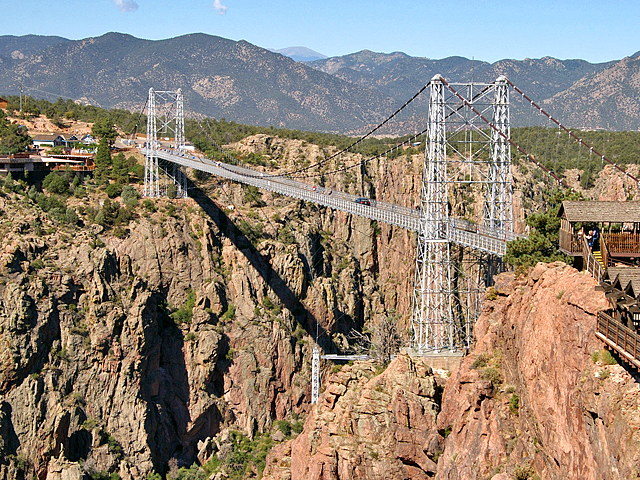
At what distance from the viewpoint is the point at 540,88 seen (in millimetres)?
160750

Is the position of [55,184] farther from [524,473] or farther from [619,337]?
[619,337]

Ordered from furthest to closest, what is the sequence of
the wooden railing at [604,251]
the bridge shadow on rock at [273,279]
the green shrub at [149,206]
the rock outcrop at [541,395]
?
the bridge shadow on rock at [273,279]
the green shrub at [149,206]
the wooden railing at [604,251]
the rock outcrop at [541,395]

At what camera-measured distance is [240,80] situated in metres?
164

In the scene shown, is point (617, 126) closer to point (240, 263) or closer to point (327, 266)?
point (327, 266)

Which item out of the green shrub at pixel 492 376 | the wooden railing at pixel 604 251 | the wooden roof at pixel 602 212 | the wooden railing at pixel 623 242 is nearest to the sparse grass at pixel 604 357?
the wooden railing at pixel 604 251

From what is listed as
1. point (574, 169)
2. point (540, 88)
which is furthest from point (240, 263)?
point (540, 88)

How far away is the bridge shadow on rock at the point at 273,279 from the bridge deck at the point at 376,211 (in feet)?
12.6

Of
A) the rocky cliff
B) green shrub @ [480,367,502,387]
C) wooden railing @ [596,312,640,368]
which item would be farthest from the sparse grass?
green shrub @ [480,367,502,387]

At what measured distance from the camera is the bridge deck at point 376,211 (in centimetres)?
3859

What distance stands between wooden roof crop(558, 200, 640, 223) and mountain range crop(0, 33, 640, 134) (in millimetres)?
112763

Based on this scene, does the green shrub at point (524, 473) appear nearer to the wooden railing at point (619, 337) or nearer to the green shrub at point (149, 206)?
the wooden railing at point (619, 337)

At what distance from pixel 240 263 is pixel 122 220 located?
8256 millimetres

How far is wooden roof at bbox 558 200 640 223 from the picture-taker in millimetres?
21312

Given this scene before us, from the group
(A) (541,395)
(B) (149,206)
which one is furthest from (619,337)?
(B) (149,206)
